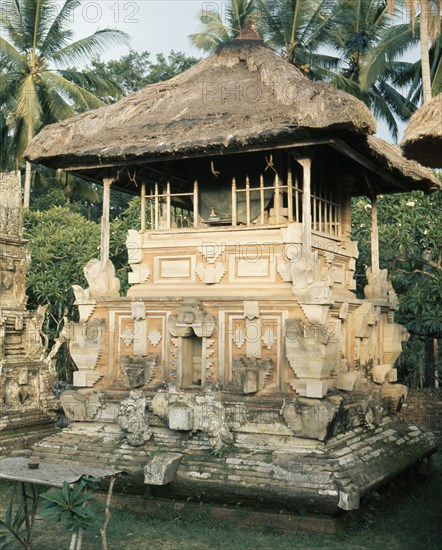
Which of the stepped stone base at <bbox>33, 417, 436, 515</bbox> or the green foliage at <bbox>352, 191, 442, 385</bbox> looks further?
the green foliage at <bbox>352, 191, 442, 385</bbox>

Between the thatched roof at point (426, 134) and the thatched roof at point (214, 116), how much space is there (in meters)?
2.22

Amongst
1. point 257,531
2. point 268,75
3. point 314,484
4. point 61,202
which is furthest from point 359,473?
point 61,202

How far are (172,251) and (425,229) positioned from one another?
329 inches

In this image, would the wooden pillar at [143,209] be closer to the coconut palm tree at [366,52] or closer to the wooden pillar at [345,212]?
the wooden pillar at [345,212]

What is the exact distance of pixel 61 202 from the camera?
30688 millimetres

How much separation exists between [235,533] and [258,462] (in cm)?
102

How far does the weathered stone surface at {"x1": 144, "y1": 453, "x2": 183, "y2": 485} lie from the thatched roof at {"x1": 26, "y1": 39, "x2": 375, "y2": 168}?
475cm

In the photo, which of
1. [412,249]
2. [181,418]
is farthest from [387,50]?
[181,418]

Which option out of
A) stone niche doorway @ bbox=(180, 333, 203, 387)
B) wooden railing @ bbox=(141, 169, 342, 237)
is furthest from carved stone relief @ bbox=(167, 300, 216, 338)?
wooden railing @ bbox=(141, 169, 342, 237)

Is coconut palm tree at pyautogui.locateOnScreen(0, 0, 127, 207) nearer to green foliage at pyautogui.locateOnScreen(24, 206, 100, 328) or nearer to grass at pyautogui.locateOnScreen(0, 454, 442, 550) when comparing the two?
green foliage at pyautogui.locateOnScreen(24, 206, 100, 328)

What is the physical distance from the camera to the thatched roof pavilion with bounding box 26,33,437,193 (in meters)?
11.2

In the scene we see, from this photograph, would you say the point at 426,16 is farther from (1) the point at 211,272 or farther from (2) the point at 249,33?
(1) the point at 211,272

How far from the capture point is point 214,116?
12.3 m

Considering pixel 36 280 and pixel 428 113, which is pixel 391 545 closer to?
pixel 428 113
